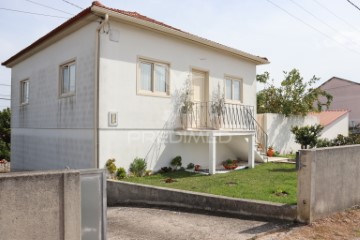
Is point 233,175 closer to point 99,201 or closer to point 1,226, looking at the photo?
point 99,201

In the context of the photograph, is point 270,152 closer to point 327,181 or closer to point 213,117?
point 213,117

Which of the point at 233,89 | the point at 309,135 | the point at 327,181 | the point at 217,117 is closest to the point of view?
the point at 327,181

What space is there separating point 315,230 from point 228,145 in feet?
24.9

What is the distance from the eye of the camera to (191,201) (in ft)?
22.9

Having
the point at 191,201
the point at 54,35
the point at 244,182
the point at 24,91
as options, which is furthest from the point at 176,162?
the point at 24,91

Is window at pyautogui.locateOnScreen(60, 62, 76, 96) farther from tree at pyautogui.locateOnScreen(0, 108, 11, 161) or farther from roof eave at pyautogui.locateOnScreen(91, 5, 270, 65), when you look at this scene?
tree at pyautogui.locateOnScreen(0, 108, 11, 161)

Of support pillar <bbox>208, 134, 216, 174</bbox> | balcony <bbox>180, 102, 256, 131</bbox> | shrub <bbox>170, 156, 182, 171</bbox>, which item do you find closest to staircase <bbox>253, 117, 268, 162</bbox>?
balcony <bbox>180, 102, 256, 131</bbox>

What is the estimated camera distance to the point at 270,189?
7.61 metres

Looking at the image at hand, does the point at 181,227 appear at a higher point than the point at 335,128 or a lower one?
lower

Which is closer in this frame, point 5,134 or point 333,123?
point 333,123

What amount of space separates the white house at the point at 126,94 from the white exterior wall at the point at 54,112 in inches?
1.4

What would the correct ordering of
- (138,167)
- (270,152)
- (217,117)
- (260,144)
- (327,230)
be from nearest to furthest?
(327,230)
(138,167)
(217,117)
(260,144)
(270,152)

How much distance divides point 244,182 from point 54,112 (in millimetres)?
7368

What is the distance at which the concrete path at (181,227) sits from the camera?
17.3 ft
